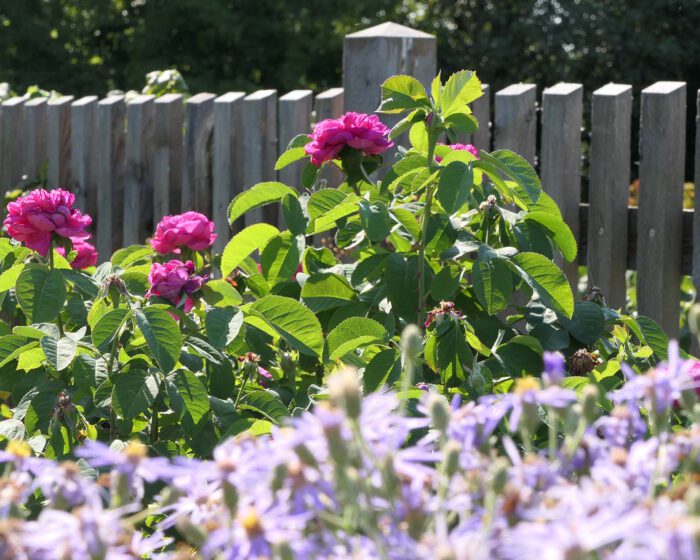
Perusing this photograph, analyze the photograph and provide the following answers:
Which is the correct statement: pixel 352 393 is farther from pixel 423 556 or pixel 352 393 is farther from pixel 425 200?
pixel 425 200

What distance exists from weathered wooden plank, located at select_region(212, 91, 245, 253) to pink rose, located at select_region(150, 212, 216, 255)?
147 cm

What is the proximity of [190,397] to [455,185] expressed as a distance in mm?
568

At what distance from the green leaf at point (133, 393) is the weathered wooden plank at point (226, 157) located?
1.93 m

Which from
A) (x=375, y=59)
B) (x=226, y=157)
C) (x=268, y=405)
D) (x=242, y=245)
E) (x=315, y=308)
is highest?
(x=375, y=59)

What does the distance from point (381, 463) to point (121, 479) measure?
0.63 ft

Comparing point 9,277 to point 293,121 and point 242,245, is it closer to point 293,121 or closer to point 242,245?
point 242,245

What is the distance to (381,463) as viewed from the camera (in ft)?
2.61

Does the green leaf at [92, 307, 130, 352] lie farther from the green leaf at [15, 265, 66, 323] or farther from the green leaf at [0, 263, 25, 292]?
the green leaf at [0, 263, 25, 292]

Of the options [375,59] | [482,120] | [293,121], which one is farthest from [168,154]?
[482,120]

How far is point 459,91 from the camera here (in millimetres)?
1914

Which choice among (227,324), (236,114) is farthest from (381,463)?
(236,114)

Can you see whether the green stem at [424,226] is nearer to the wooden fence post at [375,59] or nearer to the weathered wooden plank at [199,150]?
the wooden fence post at [375,59]

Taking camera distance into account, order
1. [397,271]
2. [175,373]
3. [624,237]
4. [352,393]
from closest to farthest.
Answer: [352,393] < [175,373] < [397,271] < [624,237]

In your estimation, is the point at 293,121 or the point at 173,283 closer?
the point at 173,283
